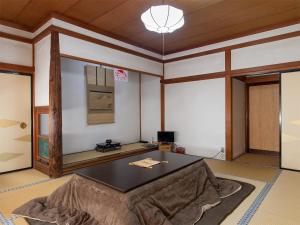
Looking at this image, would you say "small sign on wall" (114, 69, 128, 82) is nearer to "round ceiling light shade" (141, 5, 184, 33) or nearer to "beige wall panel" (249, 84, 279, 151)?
"round ceiling light shade" (141, 5, 184, 33)

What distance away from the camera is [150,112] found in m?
6.22

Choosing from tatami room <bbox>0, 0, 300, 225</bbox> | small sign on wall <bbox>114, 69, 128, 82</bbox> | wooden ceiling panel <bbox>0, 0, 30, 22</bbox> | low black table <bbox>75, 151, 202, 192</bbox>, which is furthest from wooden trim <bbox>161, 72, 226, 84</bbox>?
wooden ceiling panel <bbox>0, 0, 30, 22</bbox>

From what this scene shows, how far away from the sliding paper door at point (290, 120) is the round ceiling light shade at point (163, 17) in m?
2.73

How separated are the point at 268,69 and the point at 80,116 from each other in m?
4.26

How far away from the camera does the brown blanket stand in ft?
5.98

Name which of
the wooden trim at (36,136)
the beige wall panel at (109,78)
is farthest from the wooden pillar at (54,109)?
the beige wall panel at (109,78)

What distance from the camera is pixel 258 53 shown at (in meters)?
4.23

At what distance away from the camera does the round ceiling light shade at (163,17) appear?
239cm

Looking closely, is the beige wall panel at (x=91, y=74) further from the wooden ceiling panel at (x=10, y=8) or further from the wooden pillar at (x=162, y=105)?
the wooden pillar at (x=162, y=105)

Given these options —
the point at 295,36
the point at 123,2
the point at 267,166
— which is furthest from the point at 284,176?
the point at 123,2

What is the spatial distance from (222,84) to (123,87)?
2.73 metres

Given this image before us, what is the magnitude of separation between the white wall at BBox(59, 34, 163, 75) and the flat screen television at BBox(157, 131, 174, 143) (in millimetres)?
1698

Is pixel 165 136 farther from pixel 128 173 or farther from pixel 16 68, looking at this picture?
pixel 16 68

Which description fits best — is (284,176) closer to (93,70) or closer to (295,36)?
(295,36)
